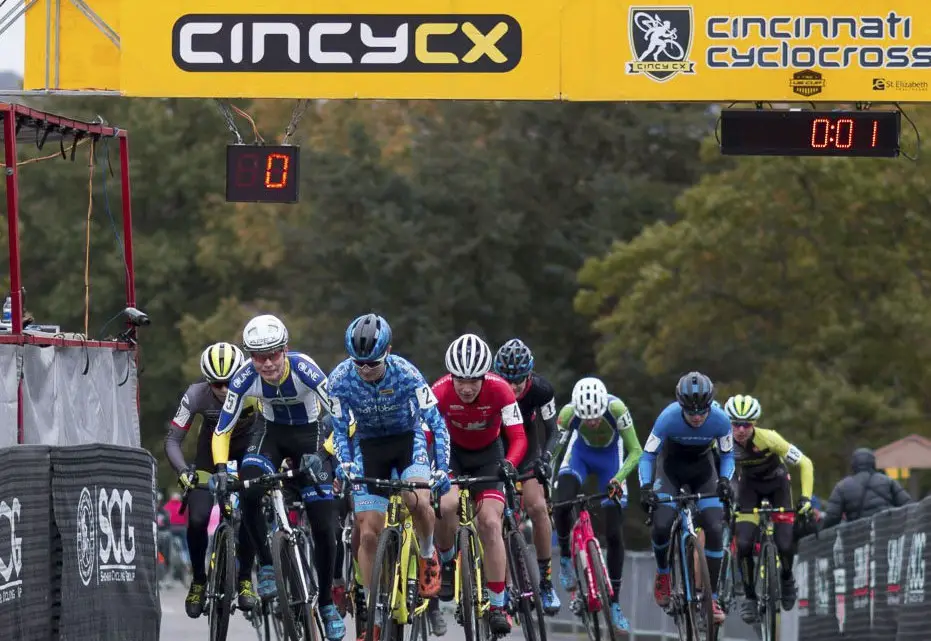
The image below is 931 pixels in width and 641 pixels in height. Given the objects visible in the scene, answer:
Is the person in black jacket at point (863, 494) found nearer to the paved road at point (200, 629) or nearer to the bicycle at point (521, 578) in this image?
the paved road at point (200, 629)

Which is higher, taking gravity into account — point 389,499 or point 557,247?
point 557,247

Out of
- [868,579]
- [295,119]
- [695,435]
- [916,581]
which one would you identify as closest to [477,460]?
[695,435]

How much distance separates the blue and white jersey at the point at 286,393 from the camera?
13.4 m

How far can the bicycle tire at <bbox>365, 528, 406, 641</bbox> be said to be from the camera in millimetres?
12305

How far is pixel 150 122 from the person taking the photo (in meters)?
59.6

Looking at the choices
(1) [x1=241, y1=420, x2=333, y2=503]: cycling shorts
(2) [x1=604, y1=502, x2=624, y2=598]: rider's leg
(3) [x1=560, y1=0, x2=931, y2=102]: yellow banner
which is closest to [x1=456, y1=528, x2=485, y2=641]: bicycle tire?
(1) [x1=241, y1=420, x2=333, y2=503]: cycling shorts

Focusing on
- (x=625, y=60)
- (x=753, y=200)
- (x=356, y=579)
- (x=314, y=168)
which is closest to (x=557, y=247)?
(x=314, y=168)

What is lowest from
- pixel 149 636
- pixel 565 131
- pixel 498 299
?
A: pixel 149 636

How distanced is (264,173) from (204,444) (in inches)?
199

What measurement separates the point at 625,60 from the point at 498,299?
28.0m

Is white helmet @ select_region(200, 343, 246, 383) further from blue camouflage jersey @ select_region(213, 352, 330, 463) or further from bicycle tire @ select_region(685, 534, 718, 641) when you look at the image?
bicycle tire @ select_region(685, 534, 718, 641)

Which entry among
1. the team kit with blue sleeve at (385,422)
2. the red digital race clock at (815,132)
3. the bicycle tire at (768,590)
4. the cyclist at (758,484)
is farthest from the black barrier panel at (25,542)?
the red digital race clock at (815,132)

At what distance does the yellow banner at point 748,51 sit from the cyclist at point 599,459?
4.07m

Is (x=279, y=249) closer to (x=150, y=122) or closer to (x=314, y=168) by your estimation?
(x=314, y=168)
